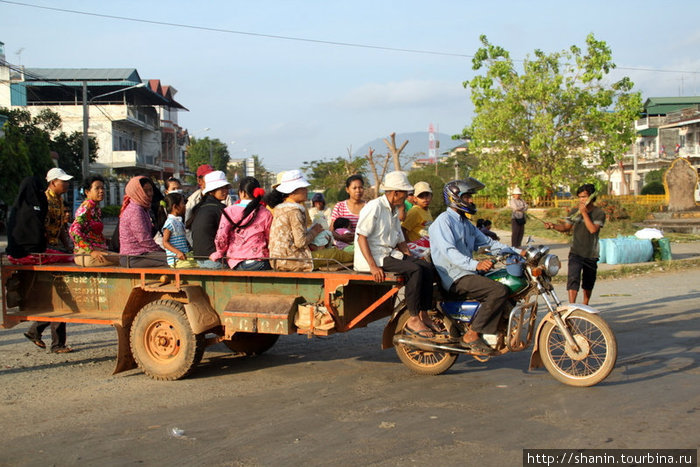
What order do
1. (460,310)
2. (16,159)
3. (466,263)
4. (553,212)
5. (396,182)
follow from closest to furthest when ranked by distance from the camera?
(466,263)
(460,310)
(396,182)
(16,159)
(553,212)

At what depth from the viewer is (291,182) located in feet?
22.0

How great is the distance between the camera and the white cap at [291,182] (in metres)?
6.61

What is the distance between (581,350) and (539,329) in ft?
1.24

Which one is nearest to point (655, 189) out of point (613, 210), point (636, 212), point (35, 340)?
point (636, 212)

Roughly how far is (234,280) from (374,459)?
276 cm

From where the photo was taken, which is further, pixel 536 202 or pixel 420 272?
pixel 536 202

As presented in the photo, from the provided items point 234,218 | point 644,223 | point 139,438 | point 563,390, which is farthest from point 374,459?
point 644,223

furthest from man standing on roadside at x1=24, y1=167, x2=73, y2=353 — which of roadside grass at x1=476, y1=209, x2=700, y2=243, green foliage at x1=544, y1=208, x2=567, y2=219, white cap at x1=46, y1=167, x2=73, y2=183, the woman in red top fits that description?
green foliage at x1=544, y1=208, x2=567, y2=219

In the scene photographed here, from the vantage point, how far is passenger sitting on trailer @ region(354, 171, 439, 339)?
599cm

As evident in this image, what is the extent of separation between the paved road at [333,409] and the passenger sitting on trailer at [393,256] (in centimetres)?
63

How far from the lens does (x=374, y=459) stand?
14.1ft

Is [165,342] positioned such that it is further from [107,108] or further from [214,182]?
[107,108]

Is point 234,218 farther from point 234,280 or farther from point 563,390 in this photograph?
point 563,390

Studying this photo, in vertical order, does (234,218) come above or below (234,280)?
above
